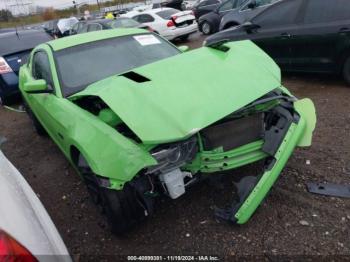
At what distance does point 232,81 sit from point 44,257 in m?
1.88

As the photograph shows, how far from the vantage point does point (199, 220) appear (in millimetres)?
2820

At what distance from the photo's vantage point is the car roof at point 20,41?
735 centimetres

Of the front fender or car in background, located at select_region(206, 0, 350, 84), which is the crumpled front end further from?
car in background, located at select_region(206, 0, 350, 84)

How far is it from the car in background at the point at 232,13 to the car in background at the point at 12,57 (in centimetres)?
507

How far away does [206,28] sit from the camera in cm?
1325

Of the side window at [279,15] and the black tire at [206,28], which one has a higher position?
the side window at [279,15]

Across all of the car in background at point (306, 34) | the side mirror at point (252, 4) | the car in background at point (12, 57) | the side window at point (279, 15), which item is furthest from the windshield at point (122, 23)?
the side window at point (279, 15)

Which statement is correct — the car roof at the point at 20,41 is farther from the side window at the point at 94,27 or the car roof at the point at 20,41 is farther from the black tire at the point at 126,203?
the black tire at the point at 126,203

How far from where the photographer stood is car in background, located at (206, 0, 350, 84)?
488 centimetres

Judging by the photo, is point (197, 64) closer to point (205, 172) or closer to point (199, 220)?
point (205, 172)

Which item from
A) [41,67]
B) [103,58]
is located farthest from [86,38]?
[41,67]

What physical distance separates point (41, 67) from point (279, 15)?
3994mm

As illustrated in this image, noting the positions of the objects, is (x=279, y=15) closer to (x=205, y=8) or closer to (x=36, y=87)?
(x=36, y=87)

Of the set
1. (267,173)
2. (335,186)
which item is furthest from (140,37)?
(335,186)
